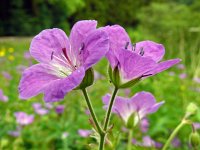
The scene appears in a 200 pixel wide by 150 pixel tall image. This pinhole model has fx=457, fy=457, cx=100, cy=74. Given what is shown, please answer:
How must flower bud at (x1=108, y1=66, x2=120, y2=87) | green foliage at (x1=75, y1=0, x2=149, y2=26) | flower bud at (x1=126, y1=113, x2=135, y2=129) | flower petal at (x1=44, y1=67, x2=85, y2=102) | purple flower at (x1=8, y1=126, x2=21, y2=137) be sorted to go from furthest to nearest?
green foliage at (x1=75, y1=0, x2=149, y2=26) < purple flower at (x1=8, y1=126, x2=21, y2=137) < flower bud at (x1=126, y1=113, x2=135, y2=129) < flower bud at (x1=108, y1=66, x2=120, y2=87) < flower petal at (x1=44, y1=67, x2=85, y2=102)

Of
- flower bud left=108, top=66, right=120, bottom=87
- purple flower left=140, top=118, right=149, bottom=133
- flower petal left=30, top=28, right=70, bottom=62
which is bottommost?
purple flower left=140, top=118, right=149, bottom=133

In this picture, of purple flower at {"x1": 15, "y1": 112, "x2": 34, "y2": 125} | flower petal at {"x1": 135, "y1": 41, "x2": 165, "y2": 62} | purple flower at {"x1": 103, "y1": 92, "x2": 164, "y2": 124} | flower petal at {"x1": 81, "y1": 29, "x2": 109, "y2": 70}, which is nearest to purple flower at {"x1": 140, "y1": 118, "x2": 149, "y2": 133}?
purple flower at {"x1": 15, "y1": 112, "x2": 34, "y2": 125}

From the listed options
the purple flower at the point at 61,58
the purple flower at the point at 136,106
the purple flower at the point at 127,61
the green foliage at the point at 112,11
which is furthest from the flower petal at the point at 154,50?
the green foliage at the point at 112,11

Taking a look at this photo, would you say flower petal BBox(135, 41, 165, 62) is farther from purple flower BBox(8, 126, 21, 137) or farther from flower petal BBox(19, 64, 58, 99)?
purple flower BBox(8, 126, 21, 137)

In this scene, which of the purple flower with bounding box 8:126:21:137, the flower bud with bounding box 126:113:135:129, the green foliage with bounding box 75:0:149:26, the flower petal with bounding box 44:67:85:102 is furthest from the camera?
the green foliage with bounding box 75:0:149:26

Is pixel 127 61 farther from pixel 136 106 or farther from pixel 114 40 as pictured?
pixel 136 106

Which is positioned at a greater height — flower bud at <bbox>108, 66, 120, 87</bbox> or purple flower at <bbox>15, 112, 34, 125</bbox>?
flower bud at <bbox>108, 66, 120, 87</bbox>
